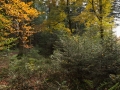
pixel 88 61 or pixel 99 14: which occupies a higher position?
pixel 99 14

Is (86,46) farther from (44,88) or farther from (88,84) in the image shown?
(44,88)

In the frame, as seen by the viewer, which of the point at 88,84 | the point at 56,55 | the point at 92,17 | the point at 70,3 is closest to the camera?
the point at 88,84

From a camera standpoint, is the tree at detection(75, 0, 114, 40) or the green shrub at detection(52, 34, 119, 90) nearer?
the green shrub at detection(52, 34, 119, 90)

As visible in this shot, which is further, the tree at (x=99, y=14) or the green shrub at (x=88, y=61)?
the tree at (x=99, y=14)

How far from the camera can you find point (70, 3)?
70.4ft

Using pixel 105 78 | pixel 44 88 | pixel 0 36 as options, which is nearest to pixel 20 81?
pixel 44 88

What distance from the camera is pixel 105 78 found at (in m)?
7.17

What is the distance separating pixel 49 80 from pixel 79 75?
3.87 feet


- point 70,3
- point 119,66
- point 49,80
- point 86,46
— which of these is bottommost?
point 49,80

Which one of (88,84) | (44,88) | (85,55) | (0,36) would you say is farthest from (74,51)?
(0,36)

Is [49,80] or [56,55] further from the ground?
[56,55]

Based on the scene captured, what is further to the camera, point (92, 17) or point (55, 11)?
point (55, 11)

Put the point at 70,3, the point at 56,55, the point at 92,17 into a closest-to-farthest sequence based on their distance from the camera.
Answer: the point at 56,55, the point at 92,17, the point at 70,3

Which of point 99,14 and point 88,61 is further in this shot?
point 99,14
